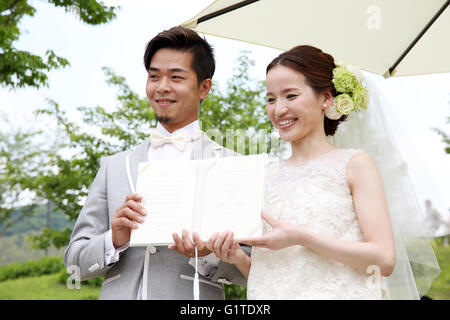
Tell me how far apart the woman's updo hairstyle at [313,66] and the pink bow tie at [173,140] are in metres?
0.65

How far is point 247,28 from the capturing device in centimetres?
341

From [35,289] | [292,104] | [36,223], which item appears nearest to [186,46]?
[292,104]

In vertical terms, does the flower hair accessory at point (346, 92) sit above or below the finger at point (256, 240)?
above

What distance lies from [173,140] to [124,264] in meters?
0.76

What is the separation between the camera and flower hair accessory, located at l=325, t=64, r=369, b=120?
2.37 metres

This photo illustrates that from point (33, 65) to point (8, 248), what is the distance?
13631mm

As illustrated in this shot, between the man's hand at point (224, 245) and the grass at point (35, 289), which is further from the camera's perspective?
the grass at point (35, 289)

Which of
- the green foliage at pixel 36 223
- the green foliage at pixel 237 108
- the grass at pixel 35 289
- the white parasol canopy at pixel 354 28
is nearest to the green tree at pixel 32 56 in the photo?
the green foliage at pixel 237 108

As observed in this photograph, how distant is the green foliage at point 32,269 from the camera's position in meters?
16.2

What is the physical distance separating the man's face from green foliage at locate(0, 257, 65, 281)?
14977 mm

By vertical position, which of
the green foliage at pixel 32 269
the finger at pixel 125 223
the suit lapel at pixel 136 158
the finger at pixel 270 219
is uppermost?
the suit lapel at pixel 136 158

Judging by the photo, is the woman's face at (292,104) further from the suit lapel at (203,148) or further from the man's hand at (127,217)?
the man's hand at (127,217)
